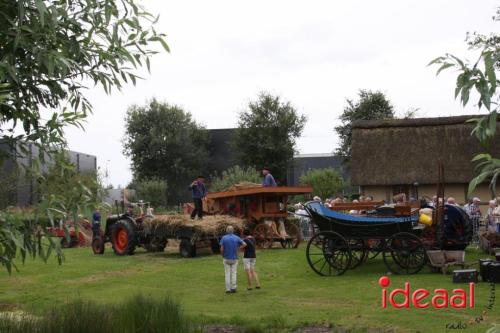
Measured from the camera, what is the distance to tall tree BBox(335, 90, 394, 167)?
144 ft

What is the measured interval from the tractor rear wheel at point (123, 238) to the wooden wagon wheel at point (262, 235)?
12.9ft

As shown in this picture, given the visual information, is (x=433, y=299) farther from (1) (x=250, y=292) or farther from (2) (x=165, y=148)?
(2) (x=165, y=148)

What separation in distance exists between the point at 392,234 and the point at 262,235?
6.06 meters

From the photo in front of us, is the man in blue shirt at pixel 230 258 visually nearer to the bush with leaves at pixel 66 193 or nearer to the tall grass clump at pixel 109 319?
the tall grass clump at pixel 109 319

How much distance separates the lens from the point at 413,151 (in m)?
29.6

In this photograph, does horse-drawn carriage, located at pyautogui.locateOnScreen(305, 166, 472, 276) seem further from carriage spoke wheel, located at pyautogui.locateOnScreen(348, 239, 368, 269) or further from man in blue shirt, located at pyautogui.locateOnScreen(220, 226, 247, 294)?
man in blue shirt, located at pyautogui.locateOnScreen(220, 226, 247, 294)

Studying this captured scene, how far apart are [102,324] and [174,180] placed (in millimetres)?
43718

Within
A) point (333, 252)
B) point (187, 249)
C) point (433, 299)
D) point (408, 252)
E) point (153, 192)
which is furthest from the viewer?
point (153, 192)

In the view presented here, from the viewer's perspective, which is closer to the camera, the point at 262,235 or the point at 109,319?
the point at 109,319

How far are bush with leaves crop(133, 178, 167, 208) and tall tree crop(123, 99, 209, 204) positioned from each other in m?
2.63

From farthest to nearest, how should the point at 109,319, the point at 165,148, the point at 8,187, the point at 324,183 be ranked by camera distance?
the point at 165,148 < the point at 324,183 < the point at 8,187 < the point at 109,319

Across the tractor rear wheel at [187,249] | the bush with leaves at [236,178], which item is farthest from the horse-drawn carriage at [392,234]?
the bush with leaves at [236,178]

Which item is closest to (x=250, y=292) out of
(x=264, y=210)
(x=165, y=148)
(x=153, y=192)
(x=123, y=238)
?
(x=264, y=210)

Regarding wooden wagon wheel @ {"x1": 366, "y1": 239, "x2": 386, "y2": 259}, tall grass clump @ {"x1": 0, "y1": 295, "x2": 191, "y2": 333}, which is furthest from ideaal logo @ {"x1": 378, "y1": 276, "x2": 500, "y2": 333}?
tall grass clump @ {"x1": 0, "y1": 295, "x2": 191, "y2": 333}
